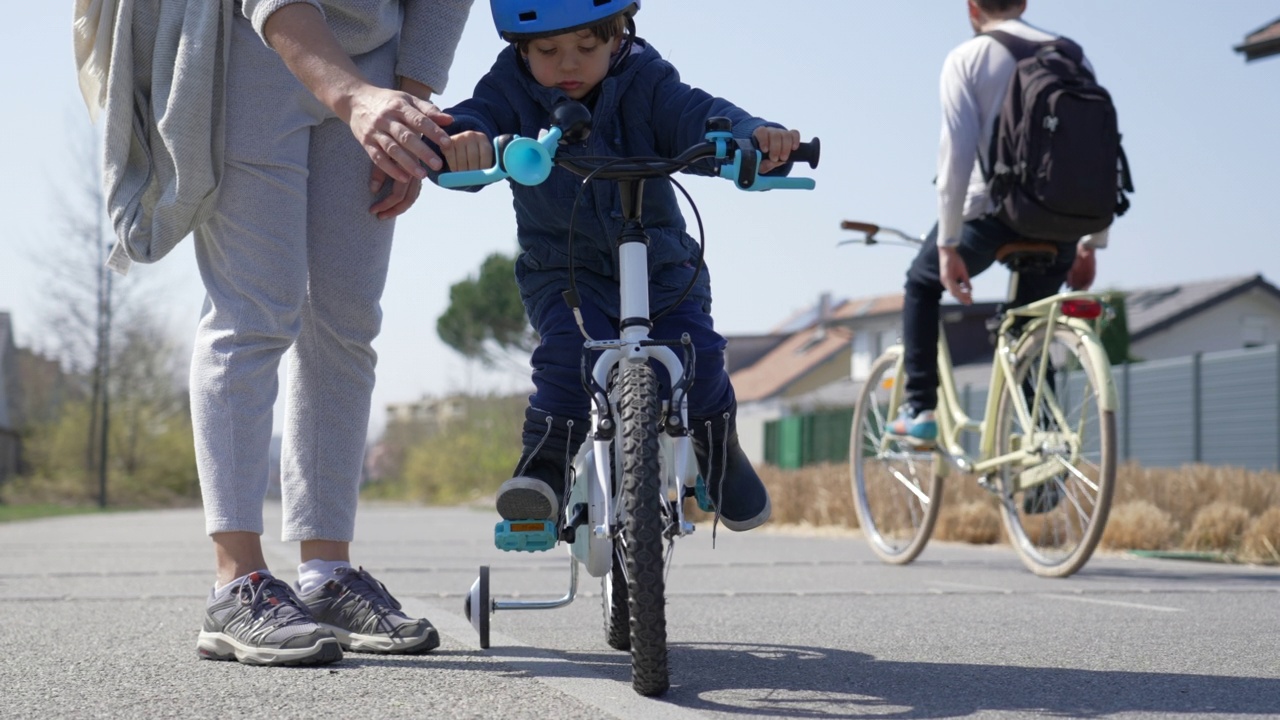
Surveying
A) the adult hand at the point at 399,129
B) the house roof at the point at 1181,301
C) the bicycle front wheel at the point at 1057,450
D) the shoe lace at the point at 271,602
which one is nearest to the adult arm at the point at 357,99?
the adult hand at the point at 399,129

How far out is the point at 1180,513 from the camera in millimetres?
7273

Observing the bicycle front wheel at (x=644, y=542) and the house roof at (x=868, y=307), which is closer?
the bicycle front wheel at (x=644, y=542)

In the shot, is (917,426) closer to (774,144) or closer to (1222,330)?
(774,144)

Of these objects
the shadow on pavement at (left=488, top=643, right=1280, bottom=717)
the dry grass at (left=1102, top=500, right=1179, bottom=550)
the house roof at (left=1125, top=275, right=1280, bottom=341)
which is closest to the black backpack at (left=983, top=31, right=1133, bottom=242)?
the dry grass at (left=1102, top=500, right=1179, bottom=550)

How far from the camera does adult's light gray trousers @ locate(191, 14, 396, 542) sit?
10.4 ft

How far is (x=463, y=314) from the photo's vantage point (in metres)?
57.3

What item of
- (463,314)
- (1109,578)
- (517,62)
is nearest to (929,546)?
(1109,578)

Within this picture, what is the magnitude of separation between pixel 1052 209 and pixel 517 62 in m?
2.49

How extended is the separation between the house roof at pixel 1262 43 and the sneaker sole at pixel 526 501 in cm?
1293

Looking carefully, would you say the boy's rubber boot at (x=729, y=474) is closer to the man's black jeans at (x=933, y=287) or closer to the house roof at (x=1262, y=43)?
the man's black jeans at (x=933, y=287)

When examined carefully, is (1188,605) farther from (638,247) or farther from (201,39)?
(201,39)

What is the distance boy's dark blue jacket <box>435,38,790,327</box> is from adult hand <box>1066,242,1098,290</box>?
2.88 metres

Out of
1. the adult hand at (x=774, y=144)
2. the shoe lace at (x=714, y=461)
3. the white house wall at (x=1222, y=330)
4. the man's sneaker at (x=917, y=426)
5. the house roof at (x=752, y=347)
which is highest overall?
the house roof at (x=752, y=347)

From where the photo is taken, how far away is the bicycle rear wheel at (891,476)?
6.23 metres
